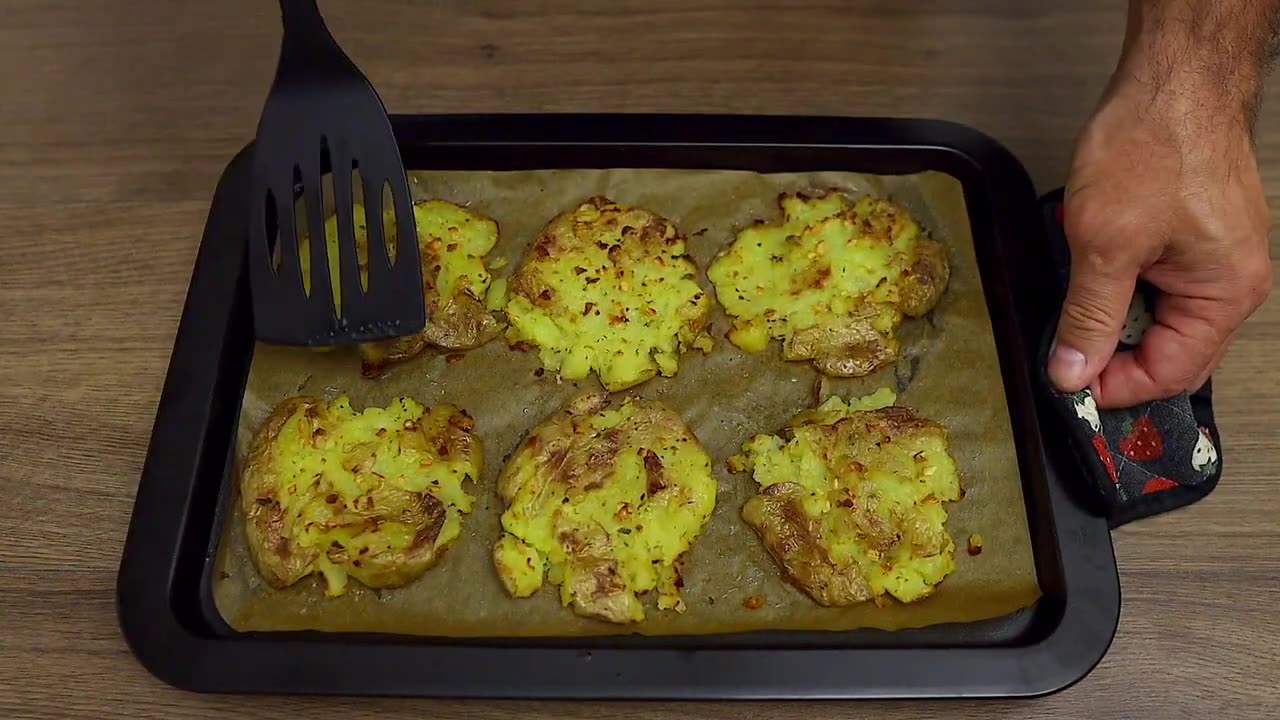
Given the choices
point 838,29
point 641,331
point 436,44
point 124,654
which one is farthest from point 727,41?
point 124,654

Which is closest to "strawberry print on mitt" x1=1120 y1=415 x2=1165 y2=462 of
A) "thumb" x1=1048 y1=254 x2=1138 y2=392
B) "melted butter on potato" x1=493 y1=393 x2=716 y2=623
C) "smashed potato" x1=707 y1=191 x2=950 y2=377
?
"thumb" x1=1048 y1=254 x2=1138 y2=392

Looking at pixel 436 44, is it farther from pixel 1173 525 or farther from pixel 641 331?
pixel 1173 525

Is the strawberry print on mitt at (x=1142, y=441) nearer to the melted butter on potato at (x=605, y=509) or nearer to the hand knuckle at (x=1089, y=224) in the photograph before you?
the hand knuckle at (x=1089, y=224)

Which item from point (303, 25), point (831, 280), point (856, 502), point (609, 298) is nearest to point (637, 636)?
point (856, 502)

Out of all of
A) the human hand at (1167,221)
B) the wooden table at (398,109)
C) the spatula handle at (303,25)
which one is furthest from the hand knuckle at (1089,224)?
the spatula handle at (303,25)

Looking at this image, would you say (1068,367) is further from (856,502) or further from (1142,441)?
(856,502)

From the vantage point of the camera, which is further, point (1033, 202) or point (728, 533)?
point (1033, 202)
